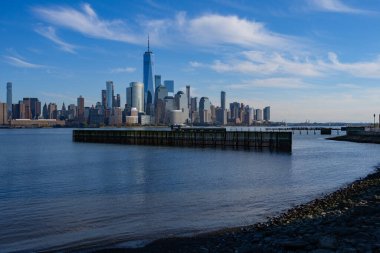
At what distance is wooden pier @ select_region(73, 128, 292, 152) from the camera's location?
276 feet

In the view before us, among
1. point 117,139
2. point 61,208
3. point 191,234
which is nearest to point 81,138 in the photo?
point 117,139

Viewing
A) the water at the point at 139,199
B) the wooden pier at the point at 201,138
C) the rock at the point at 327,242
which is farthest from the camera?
the wooden pier at the point at 201,138

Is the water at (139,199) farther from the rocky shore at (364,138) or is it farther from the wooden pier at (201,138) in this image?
the rocky shore at (364,138)

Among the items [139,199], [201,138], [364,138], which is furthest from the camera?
[364,138]

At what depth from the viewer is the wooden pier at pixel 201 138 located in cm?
8400

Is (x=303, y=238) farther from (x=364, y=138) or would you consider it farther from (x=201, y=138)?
(x=364, y=138)

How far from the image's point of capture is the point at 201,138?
98.5m

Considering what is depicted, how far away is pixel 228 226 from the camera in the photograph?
19.0 meters

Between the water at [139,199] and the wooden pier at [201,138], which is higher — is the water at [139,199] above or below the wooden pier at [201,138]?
below

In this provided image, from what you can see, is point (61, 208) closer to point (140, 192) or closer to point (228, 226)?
point (140, 192)

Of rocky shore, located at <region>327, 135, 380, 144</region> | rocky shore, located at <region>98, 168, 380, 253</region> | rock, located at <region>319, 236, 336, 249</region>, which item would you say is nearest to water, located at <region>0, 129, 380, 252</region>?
rocky shore, located at <region>98, 168, 380, 253</region>

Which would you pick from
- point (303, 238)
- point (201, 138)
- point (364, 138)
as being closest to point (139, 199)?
point (303, 238)

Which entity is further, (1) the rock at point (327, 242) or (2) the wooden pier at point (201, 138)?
(2) the wooden pier at point (201, 138)

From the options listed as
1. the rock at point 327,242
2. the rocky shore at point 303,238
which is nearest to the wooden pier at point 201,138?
the rocky shore at point 303,238
